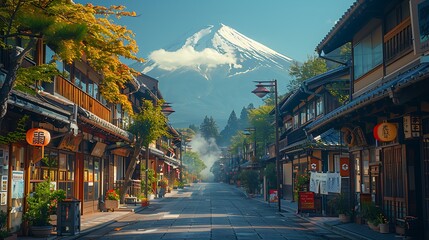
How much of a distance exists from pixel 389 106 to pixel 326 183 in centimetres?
1220

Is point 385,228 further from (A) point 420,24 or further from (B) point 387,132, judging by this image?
(A) point 420,24

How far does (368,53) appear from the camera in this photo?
23.0 metres

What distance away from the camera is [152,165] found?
69375mm

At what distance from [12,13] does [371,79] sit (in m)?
14.0

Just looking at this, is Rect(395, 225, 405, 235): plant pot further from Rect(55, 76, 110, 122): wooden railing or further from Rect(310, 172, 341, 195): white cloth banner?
Rect(55, 76, 110, 122): wooden railing

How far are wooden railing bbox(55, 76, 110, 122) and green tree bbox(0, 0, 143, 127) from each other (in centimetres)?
694

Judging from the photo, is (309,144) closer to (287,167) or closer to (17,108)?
(17,108)

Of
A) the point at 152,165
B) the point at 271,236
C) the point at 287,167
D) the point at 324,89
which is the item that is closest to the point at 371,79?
the point at 271,236

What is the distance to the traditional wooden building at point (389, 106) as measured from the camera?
1523 cm

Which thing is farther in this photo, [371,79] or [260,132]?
[260,132]

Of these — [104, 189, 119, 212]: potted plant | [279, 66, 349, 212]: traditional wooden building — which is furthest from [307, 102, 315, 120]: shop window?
[104, 189, 119, 212]: potted plant

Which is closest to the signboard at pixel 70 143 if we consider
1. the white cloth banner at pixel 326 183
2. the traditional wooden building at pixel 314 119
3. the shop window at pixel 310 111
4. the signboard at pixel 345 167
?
the traditional wooden building at pixel 314 119

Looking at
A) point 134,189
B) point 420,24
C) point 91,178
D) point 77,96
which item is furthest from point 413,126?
point 134,189

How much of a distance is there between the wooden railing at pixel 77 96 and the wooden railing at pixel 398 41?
14256 mm
